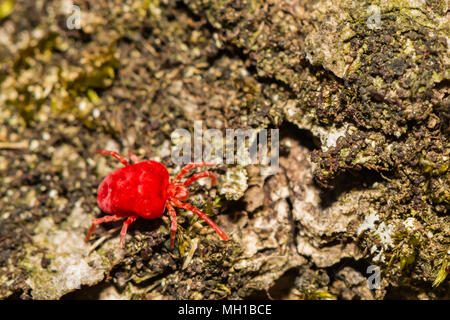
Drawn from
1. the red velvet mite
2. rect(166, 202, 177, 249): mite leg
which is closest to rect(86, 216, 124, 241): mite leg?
the red velvet mite

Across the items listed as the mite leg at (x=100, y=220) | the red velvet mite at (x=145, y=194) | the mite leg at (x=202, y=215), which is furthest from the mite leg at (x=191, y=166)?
the mite leg at (x=100, y=220)

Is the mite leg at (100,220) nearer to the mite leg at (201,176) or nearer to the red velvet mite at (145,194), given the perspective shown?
the red velvet mite at (145,194)

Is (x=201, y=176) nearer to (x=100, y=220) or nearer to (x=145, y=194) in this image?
(x=145, y=194)

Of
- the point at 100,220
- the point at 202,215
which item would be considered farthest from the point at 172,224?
the point at 100,220

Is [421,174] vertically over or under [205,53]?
under

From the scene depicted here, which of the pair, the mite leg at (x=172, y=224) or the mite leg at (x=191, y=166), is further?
the mite leg at (x=191, y=166)

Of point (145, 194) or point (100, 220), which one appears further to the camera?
point (100, 220)

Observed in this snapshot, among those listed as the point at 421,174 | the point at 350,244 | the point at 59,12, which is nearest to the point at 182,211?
the point at 350,244

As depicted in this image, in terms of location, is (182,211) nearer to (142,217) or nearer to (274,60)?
(142,217)
